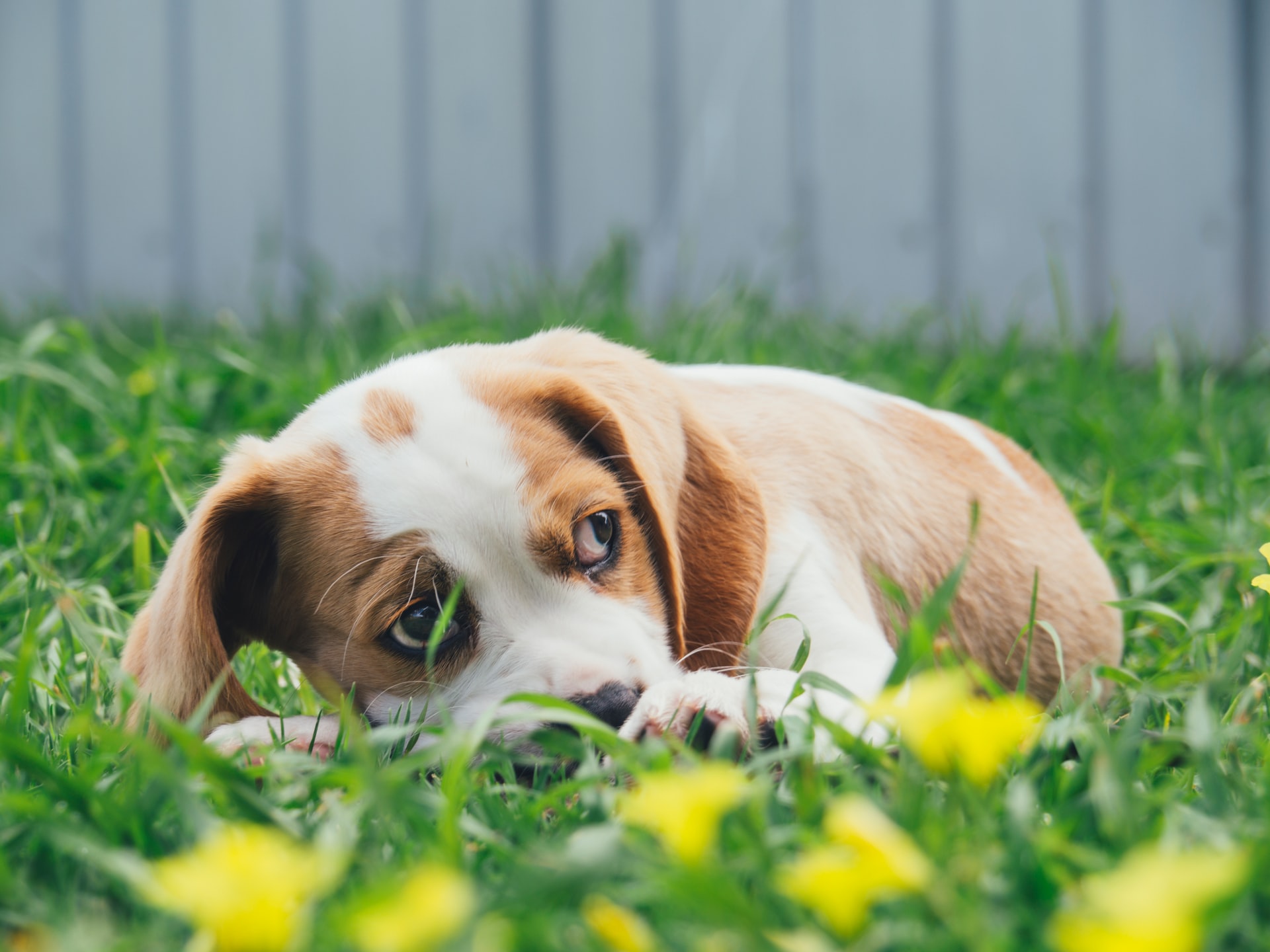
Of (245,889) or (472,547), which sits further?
(472,547)

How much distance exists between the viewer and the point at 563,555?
2.11 meters

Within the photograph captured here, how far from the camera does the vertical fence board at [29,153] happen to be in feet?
21.5

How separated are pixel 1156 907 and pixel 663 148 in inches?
247

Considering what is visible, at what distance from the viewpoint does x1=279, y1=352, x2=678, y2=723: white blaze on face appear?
2.00 meters

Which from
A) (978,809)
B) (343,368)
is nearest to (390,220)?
(343,368)

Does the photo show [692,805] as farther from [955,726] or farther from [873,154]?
[873,154]

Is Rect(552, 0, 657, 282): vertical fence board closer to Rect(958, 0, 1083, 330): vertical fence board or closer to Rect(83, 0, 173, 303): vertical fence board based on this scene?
Rect(958, 0, 1083, 330): vertical fence board

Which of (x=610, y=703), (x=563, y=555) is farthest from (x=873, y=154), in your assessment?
(x=610, y=703)

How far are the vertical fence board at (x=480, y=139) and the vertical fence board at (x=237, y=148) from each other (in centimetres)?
94

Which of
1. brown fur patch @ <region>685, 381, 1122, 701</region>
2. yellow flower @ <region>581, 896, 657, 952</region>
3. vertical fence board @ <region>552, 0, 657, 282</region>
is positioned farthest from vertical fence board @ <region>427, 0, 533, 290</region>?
yellow flower @ <region>581, 896, 657, 952</region>

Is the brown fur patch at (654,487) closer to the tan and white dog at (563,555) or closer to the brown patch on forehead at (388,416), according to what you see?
the tan and white dog at (563,555)

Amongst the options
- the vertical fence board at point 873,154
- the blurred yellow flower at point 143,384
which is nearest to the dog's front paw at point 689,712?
the blurred yellow flower at point 143,384

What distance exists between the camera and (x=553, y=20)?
654cm

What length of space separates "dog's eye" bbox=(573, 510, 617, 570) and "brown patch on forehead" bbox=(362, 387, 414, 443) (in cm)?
38
